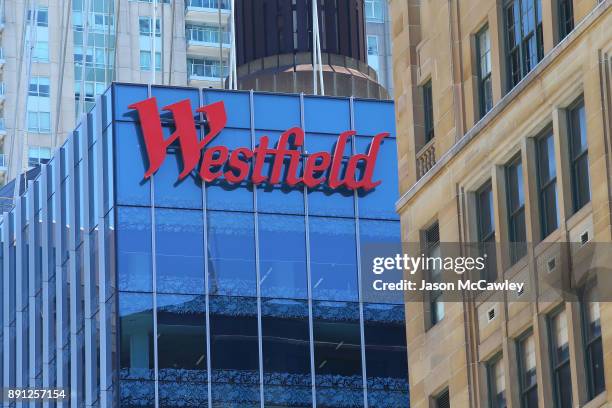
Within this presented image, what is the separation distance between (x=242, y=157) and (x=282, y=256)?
372cm

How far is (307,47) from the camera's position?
77.6 metres

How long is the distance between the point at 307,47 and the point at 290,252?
1106 centimetres

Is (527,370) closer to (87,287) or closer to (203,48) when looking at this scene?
(87,287)

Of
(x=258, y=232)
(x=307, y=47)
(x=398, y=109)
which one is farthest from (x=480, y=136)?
(x=307, y=47)

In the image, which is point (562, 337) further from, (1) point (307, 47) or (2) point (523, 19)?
(1) point (307, 47)

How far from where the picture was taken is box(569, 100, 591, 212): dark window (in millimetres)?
35719

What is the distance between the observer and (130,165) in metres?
68.7

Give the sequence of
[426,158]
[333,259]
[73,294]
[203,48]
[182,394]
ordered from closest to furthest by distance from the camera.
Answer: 1. [426,158]
2. [182,394]
3. [333,259]
4. [73,294]
5. [203,48]

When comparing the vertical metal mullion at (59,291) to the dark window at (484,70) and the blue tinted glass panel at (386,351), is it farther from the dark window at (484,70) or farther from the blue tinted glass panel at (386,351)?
the dark window at (484,70)

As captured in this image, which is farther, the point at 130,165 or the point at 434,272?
the point at 130,165

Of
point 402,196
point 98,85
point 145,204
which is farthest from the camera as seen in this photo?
point 98,85

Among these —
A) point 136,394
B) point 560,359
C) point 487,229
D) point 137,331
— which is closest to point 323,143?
point 137,331

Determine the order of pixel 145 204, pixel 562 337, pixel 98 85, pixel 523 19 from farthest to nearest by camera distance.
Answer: pixel 98 85, pixel 145 204, pixel 523 19, pixel 562 337

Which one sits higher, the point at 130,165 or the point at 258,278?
the point at 130,165
